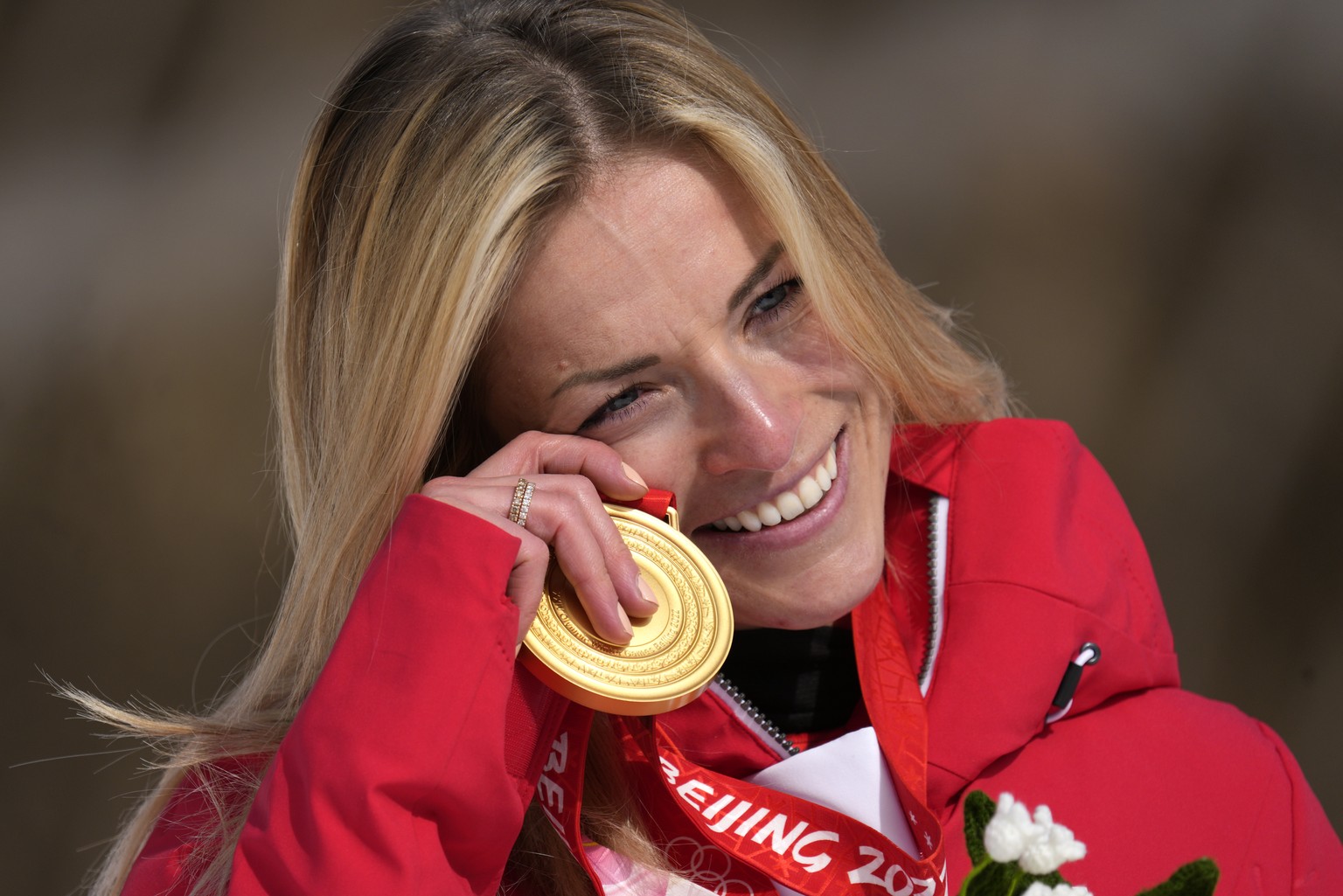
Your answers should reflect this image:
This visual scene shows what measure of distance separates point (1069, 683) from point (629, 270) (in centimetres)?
93

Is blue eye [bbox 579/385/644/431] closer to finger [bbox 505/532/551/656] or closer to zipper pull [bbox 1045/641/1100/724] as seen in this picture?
finger [bbox 505/532/551/656]

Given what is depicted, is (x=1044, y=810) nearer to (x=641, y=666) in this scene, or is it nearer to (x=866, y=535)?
(x=641, y=666)

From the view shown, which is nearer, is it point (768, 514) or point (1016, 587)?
point (768, 514)

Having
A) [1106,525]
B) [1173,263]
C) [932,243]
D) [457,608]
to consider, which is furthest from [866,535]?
[1173,263]

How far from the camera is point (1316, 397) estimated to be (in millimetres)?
3586

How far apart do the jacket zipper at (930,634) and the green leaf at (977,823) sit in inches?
25.2

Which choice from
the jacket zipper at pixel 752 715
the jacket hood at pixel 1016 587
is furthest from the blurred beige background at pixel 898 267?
the jacket zipper at pixel 752 715

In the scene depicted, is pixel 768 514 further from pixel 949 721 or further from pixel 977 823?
pixel 977 823

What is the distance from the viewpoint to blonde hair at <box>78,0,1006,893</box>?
5.16 feet

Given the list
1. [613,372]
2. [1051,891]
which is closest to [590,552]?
[613,372]

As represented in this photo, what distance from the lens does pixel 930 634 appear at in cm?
186

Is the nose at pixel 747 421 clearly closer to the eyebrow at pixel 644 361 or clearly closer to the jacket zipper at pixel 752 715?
the eyebrow at pixel 644 361

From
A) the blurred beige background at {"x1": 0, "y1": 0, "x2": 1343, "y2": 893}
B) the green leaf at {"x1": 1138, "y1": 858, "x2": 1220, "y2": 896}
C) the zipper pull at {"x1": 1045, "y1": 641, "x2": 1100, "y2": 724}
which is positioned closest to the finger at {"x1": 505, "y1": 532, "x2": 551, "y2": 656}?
the green leaf at {"x1": 1138, "y1": 858, "x2": 1220, "y2": 896}

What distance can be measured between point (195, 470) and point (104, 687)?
65cm
